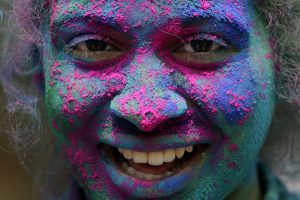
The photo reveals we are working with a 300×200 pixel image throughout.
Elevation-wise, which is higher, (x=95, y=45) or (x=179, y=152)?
(x=95, y=45)

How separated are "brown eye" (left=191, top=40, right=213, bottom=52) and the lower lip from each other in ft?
0.80

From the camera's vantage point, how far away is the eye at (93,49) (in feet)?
4.18

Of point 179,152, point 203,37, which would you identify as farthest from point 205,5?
point 179,152

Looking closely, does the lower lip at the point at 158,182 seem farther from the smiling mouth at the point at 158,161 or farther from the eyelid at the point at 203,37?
the eyelid at the point at 203,37

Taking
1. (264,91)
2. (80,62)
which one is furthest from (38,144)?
(264,91)

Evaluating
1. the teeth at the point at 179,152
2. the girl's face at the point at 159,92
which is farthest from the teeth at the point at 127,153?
the teeth at the point at 179,152

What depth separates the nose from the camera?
3.83 ft

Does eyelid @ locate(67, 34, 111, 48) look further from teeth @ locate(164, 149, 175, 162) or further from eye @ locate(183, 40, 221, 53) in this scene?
teeth @ locate(164, 149, 175, 162)

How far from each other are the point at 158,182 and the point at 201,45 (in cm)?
33

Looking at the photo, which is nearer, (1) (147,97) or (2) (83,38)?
(1) (147,97)

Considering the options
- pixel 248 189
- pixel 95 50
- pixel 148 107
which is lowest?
A: pixel 248 189

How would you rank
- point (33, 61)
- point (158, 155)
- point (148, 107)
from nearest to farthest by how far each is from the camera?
point (148, 107) < point (158, 155) < point (33, 61)

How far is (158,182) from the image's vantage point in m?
1.28

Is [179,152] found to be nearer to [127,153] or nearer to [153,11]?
[127,153]
